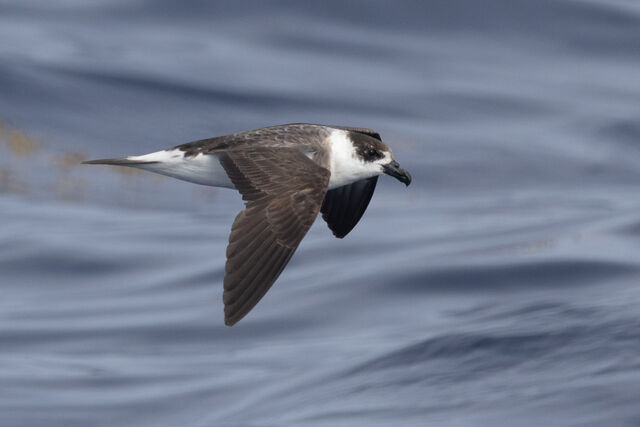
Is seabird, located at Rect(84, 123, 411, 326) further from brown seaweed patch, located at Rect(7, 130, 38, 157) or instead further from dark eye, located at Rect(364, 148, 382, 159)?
brown seaweed patch, located at Rect(7, 130, 38, 157)

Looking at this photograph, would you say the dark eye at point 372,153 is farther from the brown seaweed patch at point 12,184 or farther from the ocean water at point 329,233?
the brown seaweed patch at point 12,184

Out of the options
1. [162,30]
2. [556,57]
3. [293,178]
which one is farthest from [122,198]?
[293,178]

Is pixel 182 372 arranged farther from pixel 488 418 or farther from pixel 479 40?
pixel 479 40

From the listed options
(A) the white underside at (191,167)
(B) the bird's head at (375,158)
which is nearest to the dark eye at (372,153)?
(B) the bird's head at (375,158)

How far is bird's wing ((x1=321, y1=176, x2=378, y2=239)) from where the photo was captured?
380 inches

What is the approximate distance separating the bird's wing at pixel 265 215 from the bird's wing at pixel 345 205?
1.21m

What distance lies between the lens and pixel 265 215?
7859 millimetres

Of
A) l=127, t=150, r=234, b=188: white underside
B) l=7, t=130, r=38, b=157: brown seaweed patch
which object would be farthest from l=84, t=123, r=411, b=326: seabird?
l=7, t=130, r=38, b=157: brown seaweed patch

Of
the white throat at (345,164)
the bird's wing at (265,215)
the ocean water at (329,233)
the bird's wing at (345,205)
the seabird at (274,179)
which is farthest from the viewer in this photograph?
the ocean water at (329,233)

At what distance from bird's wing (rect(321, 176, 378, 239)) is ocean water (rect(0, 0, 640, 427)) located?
12.0 ft

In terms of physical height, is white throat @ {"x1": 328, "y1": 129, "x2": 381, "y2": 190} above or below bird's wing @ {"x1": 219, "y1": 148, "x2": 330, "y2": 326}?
above

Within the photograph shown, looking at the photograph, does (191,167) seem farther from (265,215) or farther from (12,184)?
(12,184)

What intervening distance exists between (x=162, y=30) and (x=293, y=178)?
20.8m

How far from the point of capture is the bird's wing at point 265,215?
24.2 ft
